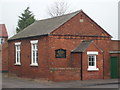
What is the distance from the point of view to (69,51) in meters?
26.1

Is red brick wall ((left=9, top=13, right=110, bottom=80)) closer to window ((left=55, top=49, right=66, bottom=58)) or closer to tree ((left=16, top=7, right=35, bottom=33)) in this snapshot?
window ((left=55, top=49, right=66, bottom=58))

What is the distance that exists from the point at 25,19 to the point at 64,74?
37354 mm

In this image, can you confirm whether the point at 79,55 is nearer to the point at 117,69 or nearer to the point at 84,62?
the point at 84,62

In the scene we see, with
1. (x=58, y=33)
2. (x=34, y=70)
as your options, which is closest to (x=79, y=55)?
(x=58, y=33)

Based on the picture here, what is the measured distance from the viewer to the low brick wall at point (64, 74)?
24125 mm

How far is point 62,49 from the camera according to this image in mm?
25688

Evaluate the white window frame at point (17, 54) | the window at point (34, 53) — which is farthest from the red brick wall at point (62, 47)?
the white window frame at point (17, 54)

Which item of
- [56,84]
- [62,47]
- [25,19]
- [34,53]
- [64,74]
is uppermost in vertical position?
[25,19]

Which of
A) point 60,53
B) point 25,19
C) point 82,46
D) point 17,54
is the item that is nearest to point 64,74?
point 60,53

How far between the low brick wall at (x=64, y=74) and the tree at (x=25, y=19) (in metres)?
34.7

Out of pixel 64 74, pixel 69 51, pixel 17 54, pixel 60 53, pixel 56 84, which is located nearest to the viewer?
pixel 56 84

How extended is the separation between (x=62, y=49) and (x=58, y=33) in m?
1.45

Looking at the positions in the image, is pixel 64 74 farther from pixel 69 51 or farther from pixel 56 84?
pixel 69 51

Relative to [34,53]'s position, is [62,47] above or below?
above
